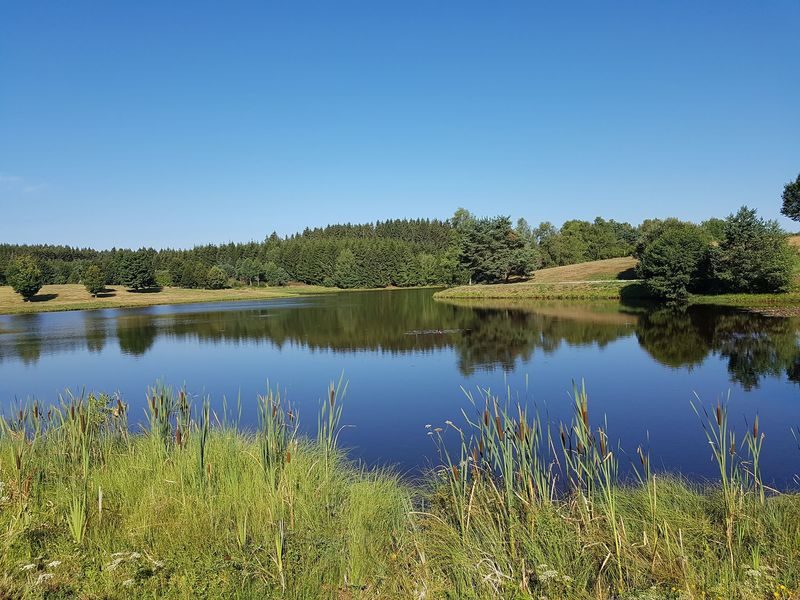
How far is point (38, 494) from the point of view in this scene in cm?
669

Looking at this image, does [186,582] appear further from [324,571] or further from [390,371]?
[390,371]

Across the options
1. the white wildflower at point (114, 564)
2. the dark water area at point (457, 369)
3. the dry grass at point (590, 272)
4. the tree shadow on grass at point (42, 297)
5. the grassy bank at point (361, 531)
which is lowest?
the dark water area at point (457, 369)

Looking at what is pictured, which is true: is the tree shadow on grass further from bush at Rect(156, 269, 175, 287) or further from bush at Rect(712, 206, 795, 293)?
bush at Rect(712, 206, 795, 293)

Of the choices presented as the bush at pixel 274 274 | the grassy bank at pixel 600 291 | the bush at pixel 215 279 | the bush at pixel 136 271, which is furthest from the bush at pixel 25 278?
the grassy bank at pixel 600 291

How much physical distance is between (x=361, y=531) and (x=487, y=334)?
24.9 metres

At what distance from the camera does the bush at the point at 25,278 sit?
72.6m

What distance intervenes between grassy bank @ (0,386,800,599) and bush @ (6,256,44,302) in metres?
79.7

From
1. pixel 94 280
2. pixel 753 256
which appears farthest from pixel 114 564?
pixel 94 280

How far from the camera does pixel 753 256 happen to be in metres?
39.9

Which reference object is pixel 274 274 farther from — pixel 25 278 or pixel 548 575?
pixel 548 575

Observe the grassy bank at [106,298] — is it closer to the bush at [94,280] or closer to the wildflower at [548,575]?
the bush at [94,280]

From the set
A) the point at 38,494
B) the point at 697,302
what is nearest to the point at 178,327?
the point at 38,494

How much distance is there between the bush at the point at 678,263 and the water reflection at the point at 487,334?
5127 mm

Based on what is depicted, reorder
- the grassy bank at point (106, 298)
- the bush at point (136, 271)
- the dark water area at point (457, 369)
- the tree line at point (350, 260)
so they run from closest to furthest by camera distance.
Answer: the dark water area at point (457, 369) → the grassy bank at point (106, 298) → the tree line at point (350, 260) → the bush at point (136, 271)
